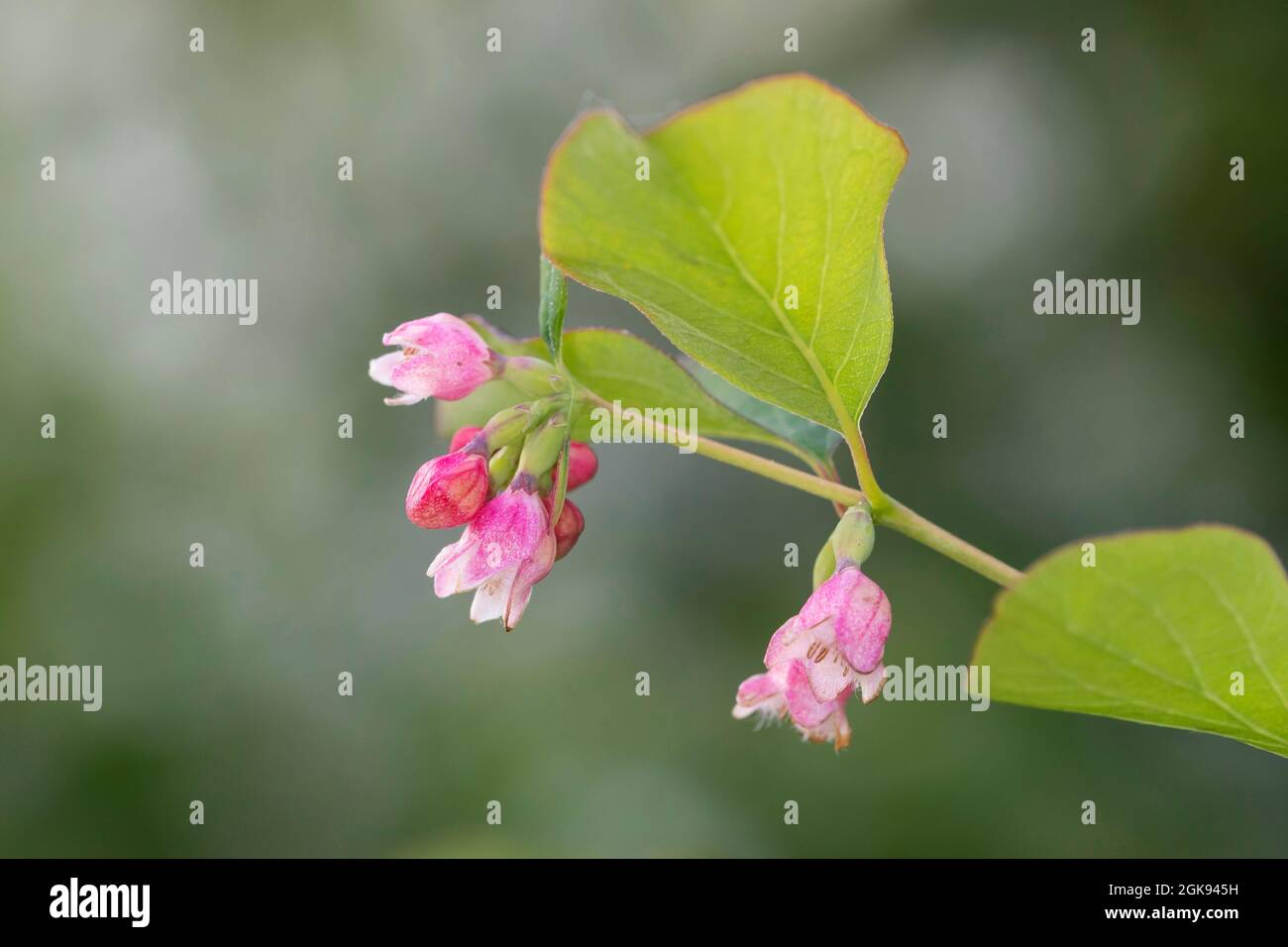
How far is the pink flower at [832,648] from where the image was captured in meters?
1.10

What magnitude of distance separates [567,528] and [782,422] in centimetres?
31

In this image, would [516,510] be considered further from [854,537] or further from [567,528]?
[854,537]

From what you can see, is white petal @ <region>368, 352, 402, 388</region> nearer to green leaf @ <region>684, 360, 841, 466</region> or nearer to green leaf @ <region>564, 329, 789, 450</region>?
green leaf @ <region>564, 329, 789, 450</region>

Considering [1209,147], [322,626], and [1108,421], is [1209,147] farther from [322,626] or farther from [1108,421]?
[322,626]

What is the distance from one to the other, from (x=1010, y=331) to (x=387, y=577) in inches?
115

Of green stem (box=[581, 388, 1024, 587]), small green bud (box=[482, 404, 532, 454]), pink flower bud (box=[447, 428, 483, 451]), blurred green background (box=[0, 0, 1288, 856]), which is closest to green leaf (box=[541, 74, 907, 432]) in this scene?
green stem (box=[581, 388, 1024, 587])

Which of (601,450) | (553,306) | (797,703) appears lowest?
(797,703)

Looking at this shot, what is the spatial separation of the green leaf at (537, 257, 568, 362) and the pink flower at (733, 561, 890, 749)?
1.29ft

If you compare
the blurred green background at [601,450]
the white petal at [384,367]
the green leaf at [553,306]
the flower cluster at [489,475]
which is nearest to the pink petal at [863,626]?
the flower cluster at [489,475]

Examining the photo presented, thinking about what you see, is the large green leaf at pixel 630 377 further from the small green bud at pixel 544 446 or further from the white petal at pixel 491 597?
the white petal at pixel 491 597

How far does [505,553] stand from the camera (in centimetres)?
118

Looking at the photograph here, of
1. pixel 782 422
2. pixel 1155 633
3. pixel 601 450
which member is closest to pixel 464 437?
pixel 782 422

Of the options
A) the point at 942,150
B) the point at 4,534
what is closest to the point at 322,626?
the point at 4,534

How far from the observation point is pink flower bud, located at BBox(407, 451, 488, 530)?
119 centimetres
